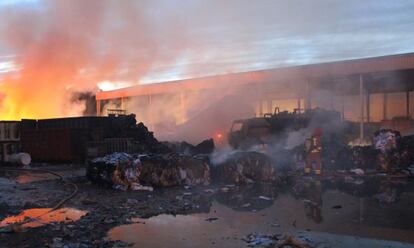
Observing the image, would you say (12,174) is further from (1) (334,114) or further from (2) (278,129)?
(1) (334,114)

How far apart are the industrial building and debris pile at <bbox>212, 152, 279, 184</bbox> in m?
11.2

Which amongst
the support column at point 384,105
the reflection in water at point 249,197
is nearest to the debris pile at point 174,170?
the reflection in water at point 249,197

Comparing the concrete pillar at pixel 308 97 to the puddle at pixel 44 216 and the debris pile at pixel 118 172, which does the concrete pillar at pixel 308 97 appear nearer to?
the debris pile at pixel 118 172

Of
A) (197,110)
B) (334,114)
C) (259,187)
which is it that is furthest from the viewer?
(197,110)

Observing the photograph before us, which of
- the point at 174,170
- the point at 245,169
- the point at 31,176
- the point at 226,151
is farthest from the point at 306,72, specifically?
the point at 31,176

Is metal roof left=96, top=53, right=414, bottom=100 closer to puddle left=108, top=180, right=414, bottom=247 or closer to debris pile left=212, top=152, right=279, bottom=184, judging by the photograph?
debris pile left=212, top=152, right=279, bottom=184

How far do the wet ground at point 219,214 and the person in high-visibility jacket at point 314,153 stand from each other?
1.66 metres

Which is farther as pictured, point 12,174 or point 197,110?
point 197,110

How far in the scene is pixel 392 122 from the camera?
24.2 m

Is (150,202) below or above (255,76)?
below

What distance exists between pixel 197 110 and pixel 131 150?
825cm

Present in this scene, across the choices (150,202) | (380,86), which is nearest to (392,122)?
(380,86)

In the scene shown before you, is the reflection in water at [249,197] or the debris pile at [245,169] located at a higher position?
the debris pile at [245,169]

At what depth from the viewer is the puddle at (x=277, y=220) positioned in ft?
20.7
